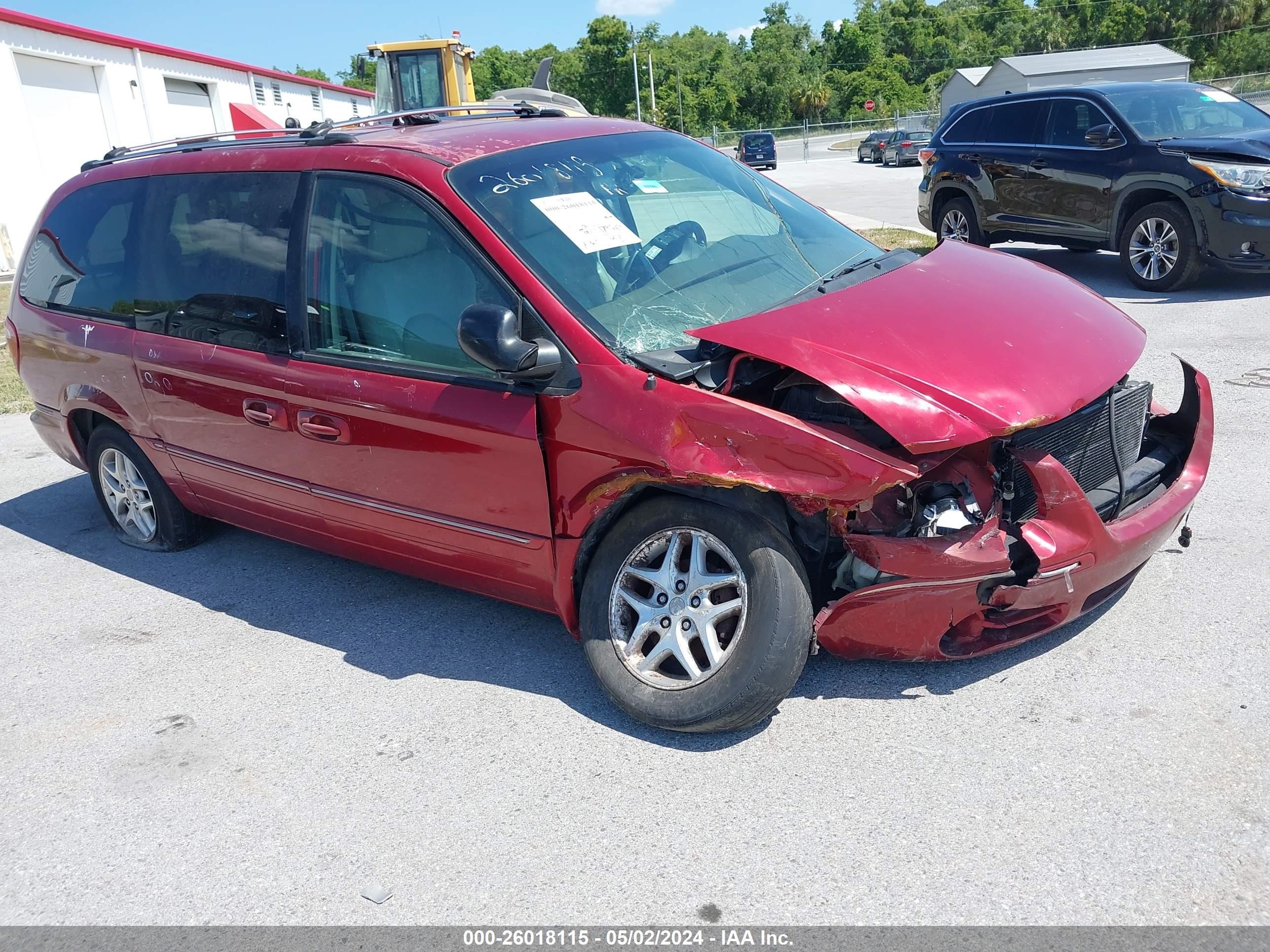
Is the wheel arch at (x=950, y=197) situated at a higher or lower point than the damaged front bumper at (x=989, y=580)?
higher

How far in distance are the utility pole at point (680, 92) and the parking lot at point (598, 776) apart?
2699 inches

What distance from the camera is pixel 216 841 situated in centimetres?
291

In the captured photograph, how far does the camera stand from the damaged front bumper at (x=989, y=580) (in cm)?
288

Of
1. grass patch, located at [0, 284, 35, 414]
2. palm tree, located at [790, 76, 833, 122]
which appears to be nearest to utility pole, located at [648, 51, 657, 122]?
palm tree, located at [790, 76, 833, 122]

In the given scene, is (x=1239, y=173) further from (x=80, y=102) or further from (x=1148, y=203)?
(x=80, y=102)

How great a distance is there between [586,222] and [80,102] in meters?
23.4

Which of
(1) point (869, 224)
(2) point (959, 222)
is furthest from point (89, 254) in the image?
(1) point (869, 224)

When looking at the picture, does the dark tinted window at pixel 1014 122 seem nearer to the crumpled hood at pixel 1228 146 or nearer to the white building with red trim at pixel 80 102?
the crumpled hood at pixel 1228 146

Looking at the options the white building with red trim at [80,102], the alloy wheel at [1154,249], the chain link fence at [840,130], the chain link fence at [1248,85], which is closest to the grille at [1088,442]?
the alloy wheel at [1154,249]

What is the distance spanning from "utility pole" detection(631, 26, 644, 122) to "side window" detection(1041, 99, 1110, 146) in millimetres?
56731

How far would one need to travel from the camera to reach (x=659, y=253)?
3607 mm

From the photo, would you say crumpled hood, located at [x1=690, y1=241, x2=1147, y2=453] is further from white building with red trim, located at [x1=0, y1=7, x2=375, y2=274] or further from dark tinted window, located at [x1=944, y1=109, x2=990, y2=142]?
white building with red trim, located at [x1=0, y1=7, x2=375, y2=274]

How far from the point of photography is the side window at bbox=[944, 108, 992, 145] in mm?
10555

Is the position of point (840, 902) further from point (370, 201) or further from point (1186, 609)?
point (370, 201)
